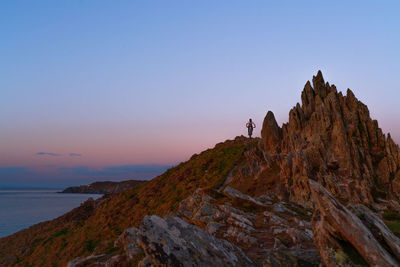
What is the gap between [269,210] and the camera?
21.7 m

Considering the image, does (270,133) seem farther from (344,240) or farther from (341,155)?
(344,240)

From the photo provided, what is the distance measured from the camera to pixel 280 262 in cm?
837

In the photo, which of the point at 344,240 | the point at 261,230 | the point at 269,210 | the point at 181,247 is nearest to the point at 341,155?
the point at 269,210

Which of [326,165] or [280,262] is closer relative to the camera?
[280,262]

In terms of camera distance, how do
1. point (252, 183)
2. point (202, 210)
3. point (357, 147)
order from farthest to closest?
point (252, 183), point (357, 147), point (202, 210)

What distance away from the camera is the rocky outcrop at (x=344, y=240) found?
704cm

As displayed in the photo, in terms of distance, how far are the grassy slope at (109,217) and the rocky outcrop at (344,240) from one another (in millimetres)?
33875

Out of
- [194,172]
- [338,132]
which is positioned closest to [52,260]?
[194,172]

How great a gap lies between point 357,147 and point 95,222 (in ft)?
154

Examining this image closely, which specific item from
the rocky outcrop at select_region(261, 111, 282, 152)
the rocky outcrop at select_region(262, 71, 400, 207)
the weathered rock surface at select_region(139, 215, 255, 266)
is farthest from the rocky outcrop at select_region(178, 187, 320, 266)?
the rocky outcrop at select_region(261, 111, 282, 152)

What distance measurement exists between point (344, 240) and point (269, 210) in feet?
47.9

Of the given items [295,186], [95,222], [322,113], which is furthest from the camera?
[95,222]

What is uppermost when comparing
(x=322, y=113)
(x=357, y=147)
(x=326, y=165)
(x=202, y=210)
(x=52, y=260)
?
(x=322, y=113)

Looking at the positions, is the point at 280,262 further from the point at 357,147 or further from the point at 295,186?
the point at 357,147
